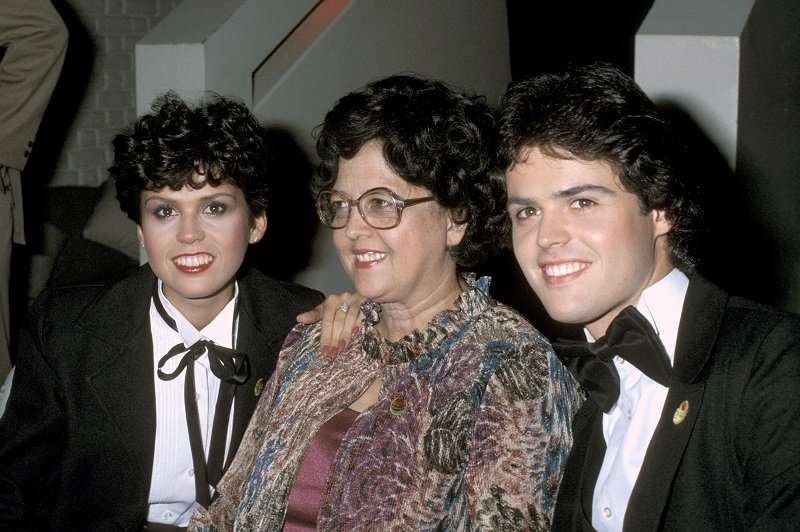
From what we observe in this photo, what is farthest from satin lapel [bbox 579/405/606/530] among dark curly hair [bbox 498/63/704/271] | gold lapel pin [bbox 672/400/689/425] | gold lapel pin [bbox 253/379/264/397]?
gold lapel pin [bbox 253/379/264/397]

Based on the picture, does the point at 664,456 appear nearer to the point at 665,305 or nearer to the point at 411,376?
the point at 665,305

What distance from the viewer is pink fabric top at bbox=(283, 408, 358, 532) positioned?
214 cm

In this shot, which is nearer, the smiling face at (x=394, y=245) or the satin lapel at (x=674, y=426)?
the satin lapel at (x=674, y=426)

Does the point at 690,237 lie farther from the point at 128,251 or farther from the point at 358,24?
the point at 128,251

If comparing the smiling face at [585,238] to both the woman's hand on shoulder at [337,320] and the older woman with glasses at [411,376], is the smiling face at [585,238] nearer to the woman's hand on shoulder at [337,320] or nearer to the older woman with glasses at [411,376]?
the older woman with glasses at [411,376]

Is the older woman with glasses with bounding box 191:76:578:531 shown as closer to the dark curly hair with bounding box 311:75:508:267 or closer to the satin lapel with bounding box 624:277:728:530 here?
the dark curly hair with bounding box 311:75:508:267

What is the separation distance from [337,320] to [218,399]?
0.45 meters

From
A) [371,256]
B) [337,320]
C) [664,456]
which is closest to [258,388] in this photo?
[337,320]

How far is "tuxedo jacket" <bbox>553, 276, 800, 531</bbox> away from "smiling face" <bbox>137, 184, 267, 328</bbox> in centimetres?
136

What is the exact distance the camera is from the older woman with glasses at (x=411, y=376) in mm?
1891

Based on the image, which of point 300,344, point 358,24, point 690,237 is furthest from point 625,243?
point 358,24

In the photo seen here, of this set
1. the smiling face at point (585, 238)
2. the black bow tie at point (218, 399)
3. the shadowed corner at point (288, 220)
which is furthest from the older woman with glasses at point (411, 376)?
the shadowed corner at point (288, 220)

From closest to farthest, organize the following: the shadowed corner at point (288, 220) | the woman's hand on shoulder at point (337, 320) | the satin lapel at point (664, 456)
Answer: the satin lapel at point (664, 456)
the woman's hand on shoulder at point (337, 320)
the shadowed corner at point (288, 220)

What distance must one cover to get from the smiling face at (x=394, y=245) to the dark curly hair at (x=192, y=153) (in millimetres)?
499
